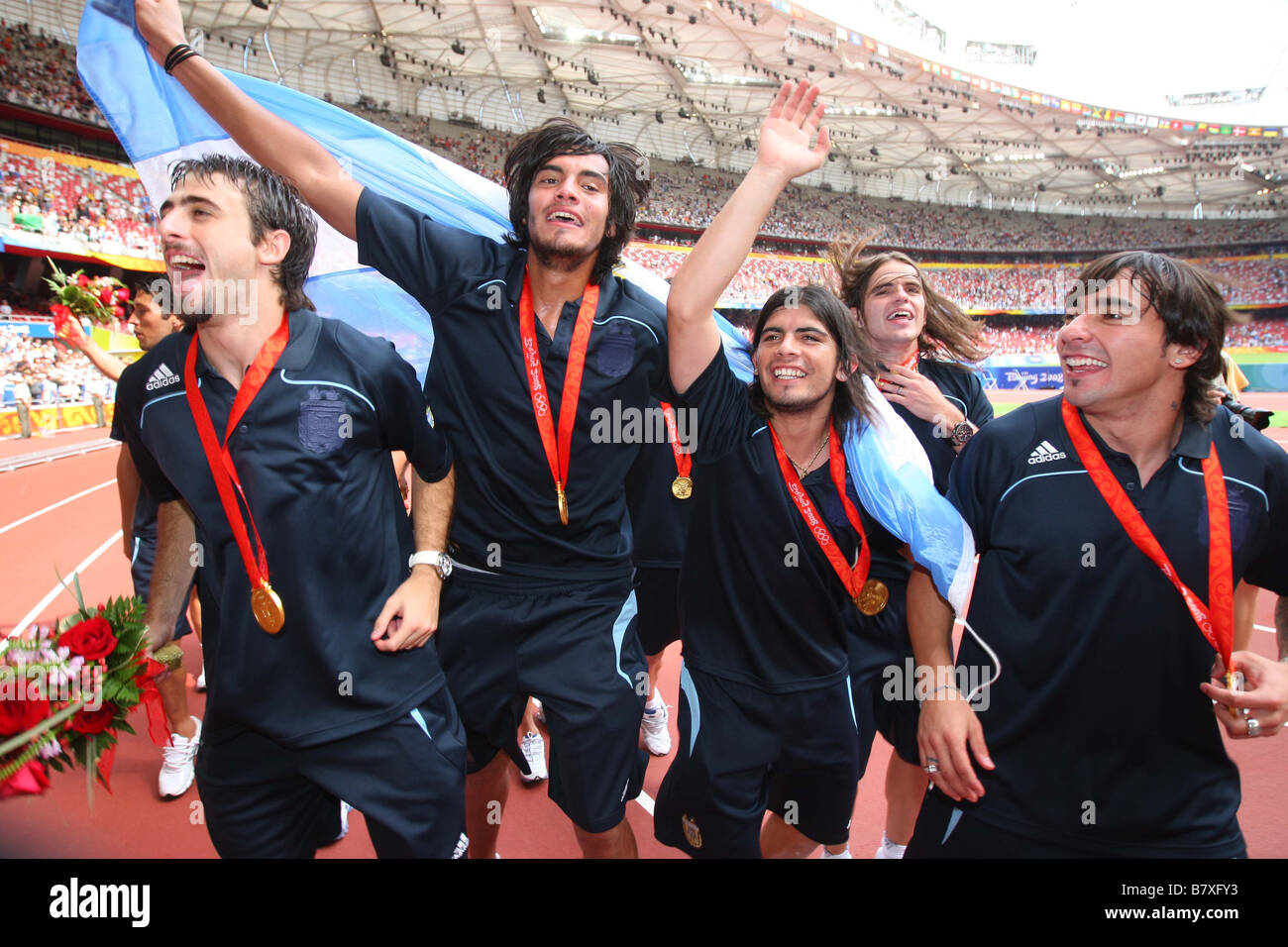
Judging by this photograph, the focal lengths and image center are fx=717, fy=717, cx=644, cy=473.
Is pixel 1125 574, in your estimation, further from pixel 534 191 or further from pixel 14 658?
pixel 14 658

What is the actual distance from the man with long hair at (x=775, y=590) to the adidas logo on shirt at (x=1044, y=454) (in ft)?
2.01

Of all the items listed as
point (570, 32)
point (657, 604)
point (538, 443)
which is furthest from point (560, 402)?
point (570, 32)

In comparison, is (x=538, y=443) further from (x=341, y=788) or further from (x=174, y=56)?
(x=174, y=56)

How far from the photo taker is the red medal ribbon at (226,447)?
72.6 inches

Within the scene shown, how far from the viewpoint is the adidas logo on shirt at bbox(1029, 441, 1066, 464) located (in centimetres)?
196

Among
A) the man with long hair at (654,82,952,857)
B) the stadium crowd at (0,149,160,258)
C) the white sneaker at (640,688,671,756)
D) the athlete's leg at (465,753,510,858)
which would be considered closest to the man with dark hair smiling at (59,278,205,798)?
the athlete's leg at (465,753,510,858)

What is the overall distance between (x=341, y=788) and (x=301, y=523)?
0.70 meters

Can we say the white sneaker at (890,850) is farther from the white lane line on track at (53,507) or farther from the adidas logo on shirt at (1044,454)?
the white lane line on track at (53,507)

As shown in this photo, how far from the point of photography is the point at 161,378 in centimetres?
197

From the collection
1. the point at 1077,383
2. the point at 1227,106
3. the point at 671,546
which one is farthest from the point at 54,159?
the point at 1227,106

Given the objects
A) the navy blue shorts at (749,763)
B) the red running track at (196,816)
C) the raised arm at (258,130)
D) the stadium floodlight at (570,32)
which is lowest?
the red running track at (196,816)

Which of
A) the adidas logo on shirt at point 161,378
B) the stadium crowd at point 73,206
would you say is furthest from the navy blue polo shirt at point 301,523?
the stadium crowd at point 73,206

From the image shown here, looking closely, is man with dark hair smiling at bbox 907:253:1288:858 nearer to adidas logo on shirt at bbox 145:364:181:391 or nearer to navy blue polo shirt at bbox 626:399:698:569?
navy blue polo shirt at bbox 626:399:698:569

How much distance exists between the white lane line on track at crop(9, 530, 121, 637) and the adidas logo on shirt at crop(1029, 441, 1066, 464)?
5.01 m
